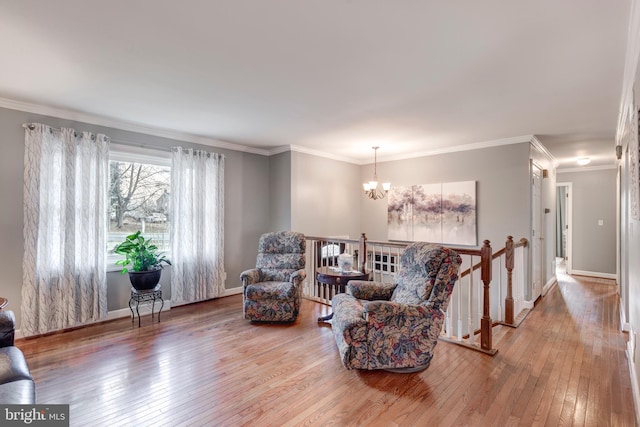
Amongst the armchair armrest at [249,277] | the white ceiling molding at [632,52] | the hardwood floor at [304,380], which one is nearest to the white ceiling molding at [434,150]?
the white ceiling molding at [632,52]

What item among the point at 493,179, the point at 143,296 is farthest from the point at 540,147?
the point at 143,296

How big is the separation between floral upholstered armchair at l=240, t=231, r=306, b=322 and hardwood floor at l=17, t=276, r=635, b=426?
206mm

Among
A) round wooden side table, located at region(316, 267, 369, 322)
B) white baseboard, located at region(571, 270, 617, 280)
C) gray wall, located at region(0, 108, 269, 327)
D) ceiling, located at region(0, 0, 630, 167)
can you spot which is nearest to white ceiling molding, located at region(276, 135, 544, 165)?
ceiling, located at region(0, 0, 630, 167)

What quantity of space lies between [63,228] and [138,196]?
993 mm

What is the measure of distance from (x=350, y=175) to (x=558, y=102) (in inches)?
143

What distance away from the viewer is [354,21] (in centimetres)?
189

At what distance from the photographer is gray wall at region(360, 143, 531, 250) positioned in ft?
14.7

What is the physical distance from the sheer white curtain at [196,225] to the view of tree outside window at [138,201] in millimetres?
225

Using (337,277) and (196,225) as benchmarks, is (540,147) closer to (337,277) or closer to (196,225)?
(337,277)

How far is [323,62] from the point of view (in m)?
2.39

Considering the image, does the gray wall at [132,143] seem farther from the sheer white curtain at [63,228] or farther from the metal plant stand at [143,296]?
the metal plant stand at [143,296]

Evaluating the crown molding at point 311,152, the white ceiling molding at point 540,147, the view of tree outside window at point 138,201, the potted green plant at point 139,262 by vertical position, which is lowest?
the potted green plant at point 139,262

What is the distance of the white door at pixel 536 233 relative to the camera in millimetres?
4570

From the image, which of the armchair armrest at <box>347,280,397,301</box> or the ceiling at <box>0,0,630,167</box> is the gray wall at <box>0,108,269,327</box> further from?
the armchair armrest at <box>347,280,397,301</box>
